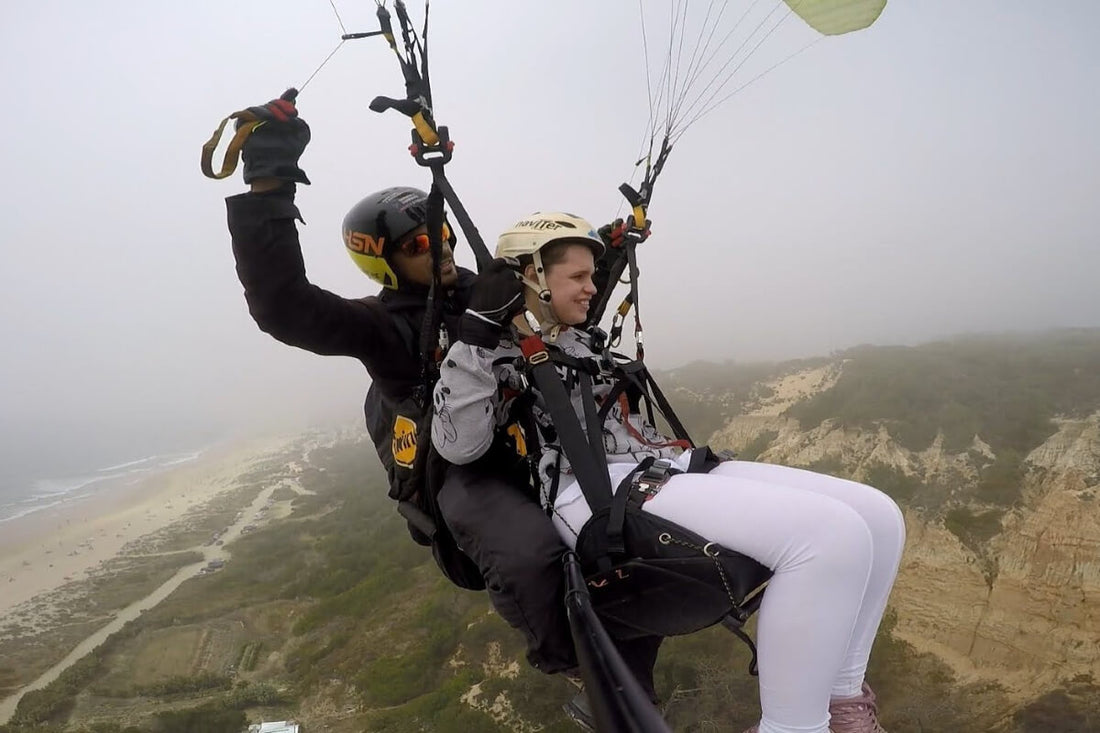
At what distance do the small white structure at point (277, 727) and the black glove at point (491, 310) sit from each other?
16.1 metres

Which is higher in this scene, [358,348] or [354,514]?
[358,348]

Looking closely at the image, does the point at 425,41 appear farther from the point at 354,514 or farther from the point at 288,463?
the point at 288,463

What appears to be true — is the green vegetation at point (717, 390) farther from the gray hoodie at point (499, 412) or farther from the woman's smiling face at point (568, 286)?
the woman's smiling face at point (568, 286)

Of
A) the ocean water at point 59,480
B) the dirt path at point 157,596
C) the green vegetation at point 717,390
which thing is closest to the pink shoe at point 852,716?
the green vegetation at point 717,390

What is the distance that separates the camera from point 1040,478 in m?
10.0

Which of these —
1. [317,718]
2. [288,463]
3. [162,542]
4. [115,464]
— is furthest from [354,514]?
[115,464]

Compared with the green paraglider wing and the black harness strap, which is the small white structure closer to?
the black harness strap

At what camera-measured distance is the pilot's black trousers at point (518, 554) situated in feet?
6.17

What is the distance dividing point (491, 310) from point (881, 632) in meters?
10.8

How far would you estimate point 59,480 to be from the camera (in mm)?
57531

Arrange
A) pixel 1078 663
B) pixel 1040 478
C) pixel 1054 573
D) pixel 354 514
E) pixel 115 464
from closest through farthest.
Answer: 1. pixel 1078 663
2. pixel 1054 573
3. pixel 1040 478
4. pixel 354 514
5. pixel 115 464

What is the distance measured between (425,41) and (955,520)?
11.9m

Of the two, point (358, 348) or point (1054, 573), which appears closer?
point (358, 348)

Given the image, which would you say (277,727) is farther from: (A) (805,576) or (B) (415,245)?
(A) (805,576)
